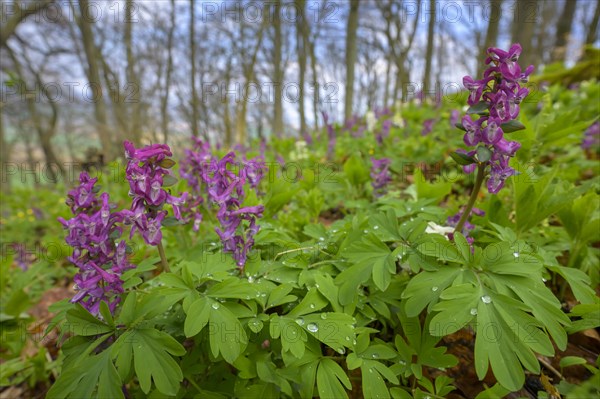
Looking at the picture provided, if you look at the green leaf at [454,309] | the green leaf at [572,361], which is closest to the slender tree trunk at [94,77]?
the green leaf at [454,309]

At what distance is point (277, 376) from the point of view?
1.28m

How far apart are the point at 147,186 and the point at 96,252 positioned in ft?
1.29

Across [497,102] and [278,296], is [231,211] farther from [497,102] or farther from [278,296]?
[497,102]

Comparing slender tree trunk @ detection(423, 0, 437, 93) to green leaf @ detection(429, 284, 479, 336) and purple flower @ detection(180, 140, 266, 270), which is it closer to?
purple flower @ detection(180, 140, 266, 270)

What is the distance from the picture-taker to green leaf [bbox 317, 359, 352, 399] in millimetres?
1188

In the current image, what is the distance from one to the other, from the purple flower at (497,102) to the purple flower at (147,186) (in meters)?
1.24

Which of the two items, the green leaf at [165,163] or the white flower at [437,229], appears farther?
the white flower at [437,229]

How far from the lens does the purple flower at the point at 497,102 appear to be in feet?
4.28

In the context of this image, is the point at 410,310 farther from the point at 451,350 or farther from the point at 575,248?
the point at 575,248

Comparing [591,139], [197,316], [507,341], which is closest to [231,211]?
[197,316]

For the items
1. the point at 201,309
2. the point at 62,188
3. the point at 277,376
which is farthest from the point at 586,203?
the point at 62,188

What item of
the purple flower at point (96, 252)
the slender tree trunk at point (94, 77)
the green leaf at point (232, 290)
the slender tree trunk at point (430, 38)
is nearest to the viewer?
the green leaf at point (232, 290)

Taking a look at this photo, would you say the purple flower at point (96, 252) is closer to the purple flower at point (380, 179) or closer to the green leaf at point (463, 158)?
the green leaf at point (463, 158)

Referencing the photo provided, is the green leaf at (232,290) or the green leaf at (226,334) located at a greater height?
→ the green leaf at (232,290)
